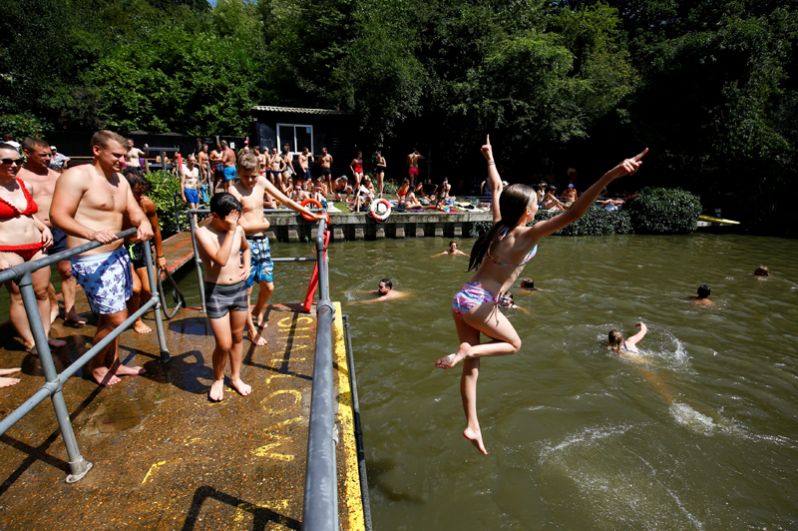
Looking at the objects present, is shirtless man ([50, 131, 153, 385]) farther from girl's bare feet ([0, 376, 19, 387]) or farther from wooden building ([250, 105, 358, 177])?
wooden building ([250, 105, 358, 177])

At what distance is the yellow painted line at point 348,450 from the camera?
9.13 ft

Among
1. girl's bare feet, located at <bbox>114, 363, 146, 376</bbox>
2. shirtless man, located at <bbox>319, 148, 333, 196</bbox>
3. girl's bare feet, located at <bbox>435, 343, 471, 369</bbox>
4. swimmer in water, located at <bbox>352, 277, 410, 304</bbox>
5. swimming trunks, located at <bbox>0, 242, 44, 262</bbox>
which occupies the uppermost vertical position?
shirtless man, located at <bbox>319, 148, 333, 196</bbox>

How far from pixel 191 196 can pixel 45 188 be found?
9.14 metres

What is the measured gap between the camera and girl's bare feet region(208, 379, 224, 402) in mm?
3817

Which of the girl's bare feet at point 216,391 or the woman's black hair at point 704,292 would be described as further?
the woman's black hair at point 704,292

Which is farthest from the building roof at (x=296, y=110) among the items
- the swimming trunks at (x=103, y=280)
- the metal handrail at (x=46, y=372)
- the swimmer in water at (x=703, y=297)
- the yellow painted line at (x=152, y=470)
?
the yellow painted line at (x=152, y=470)

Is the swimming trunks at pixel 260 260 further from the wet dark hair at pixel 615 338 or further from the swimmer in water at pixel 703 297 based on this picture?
the swimmer in water at pixel 703 297

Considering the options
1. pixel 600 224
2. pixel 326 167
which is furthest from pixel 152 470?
pixel 600 224

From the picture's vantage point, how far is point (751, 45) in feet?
65.2

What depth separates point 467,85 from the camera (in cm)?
A: 2403

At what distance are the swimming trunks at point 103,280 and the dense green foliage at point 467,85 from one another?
21430mm

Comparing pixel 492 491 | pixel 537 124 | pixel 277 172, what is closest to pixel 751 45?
pixel 537 124

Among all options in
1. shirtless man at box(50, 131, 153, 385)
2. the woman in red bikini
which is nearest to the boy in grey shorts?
shirtless man at box(50, 131, 153, 385)

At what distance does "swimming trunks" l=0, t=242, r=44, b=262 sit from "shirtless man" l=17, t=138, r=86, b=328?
64cm
